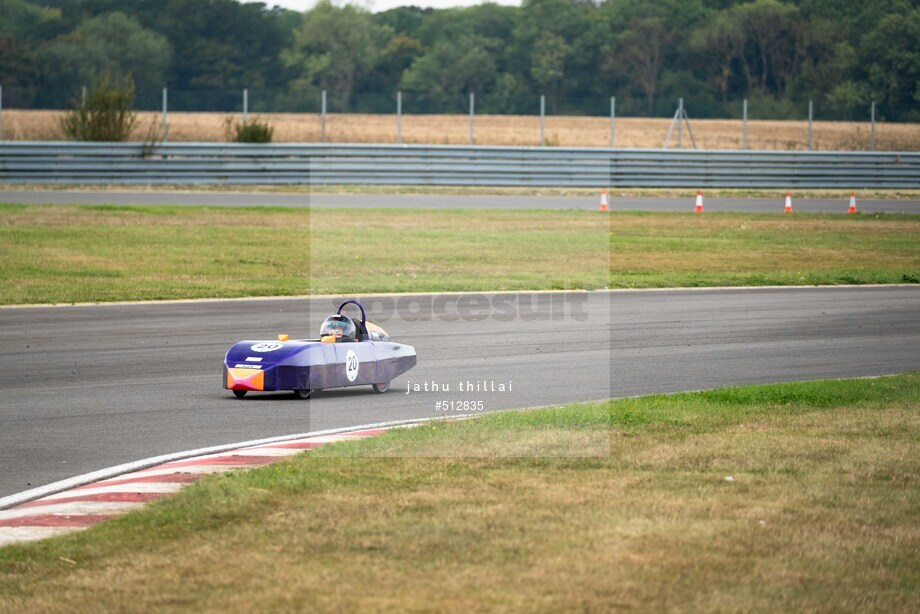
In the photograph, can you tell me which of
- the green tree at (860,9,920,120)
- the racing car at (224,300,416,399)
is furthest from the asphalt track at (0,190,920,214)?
the green tree at (860,9,920,120)

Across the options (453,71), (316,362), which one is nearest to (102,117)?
(316,362)

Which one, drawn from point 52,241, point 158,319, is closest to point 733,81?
point 52,241

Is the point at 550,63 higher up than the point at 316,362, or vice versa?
the point at 550,63

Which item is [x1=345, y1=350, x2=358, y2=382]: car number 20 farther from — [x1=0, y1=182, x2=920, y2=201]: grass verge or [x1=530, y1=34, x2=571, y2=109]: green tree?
[x1=530, y1=34, x2=571, y2=109]: green tree

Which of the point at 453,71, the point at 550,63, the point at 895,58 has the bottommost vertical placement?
the point at 895,58

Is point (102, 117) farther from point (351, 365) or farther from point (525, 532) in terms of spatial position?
point (525, 532)

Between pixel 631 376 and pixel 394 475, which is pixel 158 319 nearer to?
pixel 631 376

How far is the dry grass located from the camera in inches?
1813

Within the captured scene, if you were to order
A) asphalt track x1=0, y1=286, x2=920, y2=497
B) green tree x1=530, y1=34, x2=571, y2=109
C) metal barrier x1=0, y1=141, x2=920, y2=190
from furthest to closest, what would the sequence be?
green tree x1=530, y1=34, x2=571, y2=109, metal barrier x1=0, y1=141, x2=920, y2=190, asphalt track x1=0, y1=286, x2=920, y2=497

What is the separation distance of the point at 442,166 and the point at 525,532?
97.0ft

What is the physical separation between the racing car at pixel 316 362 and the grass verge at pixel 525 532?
1857mm

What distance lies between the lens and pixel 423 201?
3138 cm

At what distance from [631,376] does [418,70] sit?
6566 centimetres

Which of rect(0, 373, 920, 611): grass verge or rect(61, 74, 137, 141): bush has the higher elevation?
rect(61, 74, 137, 141): bush
